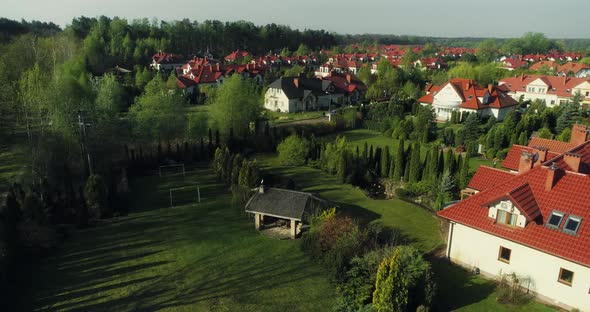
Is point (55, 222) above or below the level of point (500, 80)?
below

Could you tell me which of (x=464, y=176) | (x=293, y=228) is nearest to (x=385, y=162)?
(x=464, y=176)

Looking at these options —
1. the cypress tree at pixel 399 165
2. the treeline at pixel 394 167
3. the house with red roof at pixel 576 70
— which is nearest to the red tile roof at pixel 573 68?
the house with red roof at pixel 576 70

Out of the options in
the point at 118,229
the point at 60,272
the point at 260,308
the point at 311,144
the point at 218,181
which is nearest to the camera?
the point at 260,308

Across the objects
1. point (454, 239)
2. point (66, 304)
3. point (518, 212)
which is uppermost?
point (518, 212)

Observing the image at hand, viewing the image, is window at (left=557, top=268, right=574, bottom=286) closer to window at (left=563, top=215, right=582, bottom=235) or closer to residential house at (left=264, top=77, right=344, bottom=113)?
window at (left=563, top=215, right=582, bottom=235)

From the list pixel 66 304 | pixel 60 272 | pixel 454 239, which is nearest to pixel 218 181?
pixel 60 272

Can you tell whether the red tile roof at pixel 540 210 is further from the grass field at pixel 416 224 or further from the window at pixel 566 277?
the grass field at pixel 416 224

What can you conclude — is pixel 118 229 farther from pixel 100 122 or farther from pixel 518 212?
pixel 518 212
